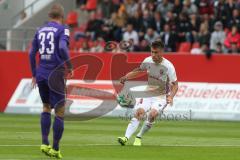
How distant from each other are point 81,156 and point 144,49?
17740 millimetres

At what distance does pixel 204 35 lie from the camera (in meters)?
31.1

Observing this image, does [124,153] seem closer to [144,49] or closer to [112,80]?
[112,80]

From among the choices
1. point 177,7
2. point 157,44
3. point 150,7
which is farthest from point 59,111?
point 150,7

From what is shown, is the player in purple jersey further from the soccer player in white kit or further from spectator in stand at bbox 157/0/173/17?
spectator in stand at bbox 157/0/173/17

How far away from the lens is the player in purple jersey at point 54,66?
47.8ft

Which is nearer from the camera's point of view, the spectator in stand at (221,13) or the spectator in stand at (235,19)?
the spectator in stand at (235,19)

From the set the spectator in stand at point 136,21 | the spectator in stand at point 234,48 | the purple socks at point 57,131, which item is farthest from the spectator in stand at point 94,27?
the purple socks at point 57,131

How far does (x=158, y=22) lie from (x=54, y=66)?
1889 centimetres

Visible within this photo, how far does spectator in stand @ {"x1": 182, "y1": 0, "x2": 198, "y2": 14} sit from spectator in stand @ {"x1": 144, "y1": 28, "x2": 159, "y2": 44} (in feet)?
4.79

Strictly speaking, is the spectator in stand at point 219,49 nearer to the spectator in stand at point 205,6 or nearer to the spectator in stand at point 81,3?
the spectator in stand at point 205,6

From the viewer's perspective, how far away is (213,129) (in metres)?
23.3

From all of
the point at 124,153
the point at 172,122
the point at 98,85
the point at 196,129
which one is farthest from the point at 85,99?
the point at 124,153

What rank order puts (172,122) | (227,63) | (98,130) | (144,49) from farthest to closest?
(144,49) < (227,63) < (172,122) < (98,130)

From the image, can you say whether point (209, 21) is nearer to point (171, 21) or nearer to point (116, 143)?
point (171, 21)
